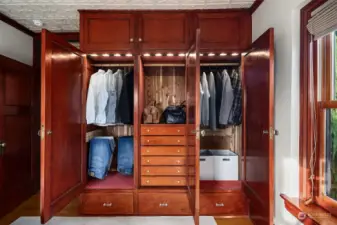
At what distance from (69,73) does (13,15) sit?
1.26m

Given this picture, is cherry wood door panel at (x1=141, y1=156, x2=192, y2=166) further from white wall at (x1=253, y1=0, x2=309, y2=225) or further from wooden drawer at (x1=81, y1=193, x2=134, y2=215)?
white wall at (x1=253, y1=0, x2=309, y2=225)

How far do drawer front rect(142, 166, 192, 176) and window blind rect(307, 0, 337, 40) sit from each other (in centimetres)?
175

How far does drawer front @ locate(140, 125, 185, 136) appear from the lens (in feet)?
8.62

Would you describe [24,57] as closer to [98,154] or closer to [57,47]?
[57,47]

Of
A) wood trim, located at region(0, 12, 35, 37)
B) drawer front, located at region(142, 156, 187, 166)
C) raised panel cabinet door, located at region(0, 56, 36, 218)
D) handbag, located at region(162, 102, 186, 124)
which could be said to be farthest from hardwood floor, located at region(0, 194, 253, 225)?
wood trim, located at region(0, 12, 35, 37)

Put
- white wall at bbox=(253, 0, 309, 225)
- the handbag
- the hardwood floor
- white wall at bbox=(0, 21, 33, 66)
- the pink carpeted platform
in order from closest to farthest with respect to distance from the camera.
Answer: white wall at bbox=(253, 0, 309, 225) → the hardwood floor → the pink carpeted platform → the handbag → white wall at bbox=(0, 21, 33, 66)

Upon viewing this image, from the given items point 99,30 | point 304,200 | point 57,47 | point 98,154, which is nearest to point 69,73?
point 57,47

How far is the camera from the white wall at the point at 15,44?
282 centimetres

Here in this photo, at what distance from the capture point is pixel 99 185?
266cm

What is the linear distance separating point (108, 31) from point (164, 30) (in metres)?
0.63

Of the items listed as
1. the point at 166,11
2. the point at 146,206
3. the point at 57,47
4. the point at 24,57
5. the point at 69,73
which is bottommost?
the point at 146,206

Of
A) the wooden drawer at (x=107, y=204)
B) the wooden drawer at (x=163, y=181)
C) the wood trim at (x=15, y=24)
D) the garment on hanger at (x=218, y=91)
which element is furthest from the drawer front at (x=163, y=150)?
the wood trim at (x=15, y=24)

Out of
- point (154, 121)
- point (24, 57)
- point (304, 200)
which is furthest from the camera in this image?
point (24, 57)

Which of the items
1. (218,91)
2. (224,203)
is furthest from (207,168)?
(218,91)
